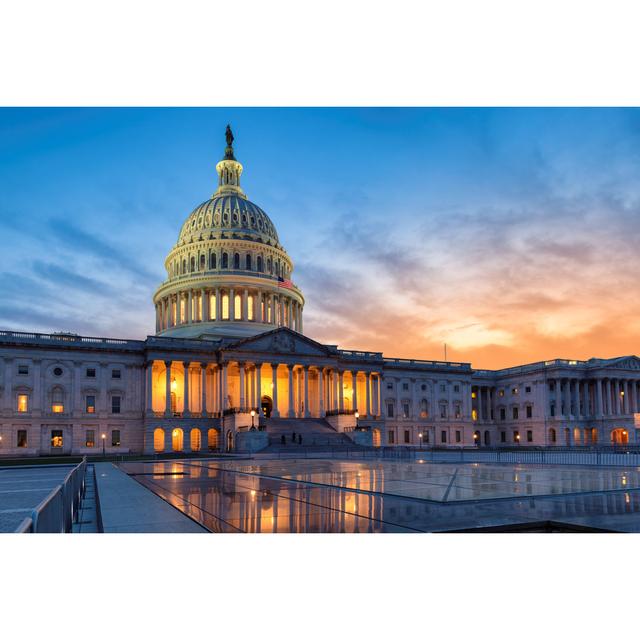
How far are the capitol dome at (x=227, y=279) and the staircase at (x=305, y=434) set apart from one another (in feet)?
78.3

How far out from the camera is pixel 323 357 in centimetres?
9656

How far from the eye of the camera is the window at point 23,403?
81706 millimetres

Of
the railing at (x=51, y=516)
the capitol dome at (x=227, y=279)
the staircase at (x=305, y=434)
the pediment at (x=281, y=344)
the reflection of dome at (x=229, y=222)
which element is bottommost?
the staircase at (x=305, y=434)

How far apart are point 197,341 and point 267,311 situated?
25690mm

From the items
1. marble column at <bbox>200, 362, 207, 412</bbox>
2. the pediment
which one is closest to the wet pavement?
the pediment

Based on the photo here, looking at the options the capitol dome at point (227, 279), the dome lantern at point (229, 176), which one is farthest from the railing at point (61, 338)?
the dome lantern at point (229, 176)

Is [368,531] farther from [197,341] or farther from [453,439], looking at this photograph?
[453,439]

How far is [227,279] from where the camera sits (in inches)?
4461

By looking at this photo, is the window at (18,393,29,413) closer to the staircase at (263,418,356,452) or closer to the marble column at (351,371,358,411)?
the staircase at (263,418,356,452)

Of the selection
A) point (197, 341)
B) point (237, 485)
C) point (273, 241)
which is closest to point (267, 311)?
point (273, 241)

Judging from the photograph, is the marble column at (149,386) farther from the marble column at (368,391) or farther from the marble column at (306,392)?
the marble column at (368,391)

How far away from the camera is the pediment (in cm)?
9094

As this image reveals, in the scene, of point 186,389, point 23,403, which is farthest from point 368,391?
point 23,403

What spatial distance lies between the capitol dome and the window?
30.4 meters
